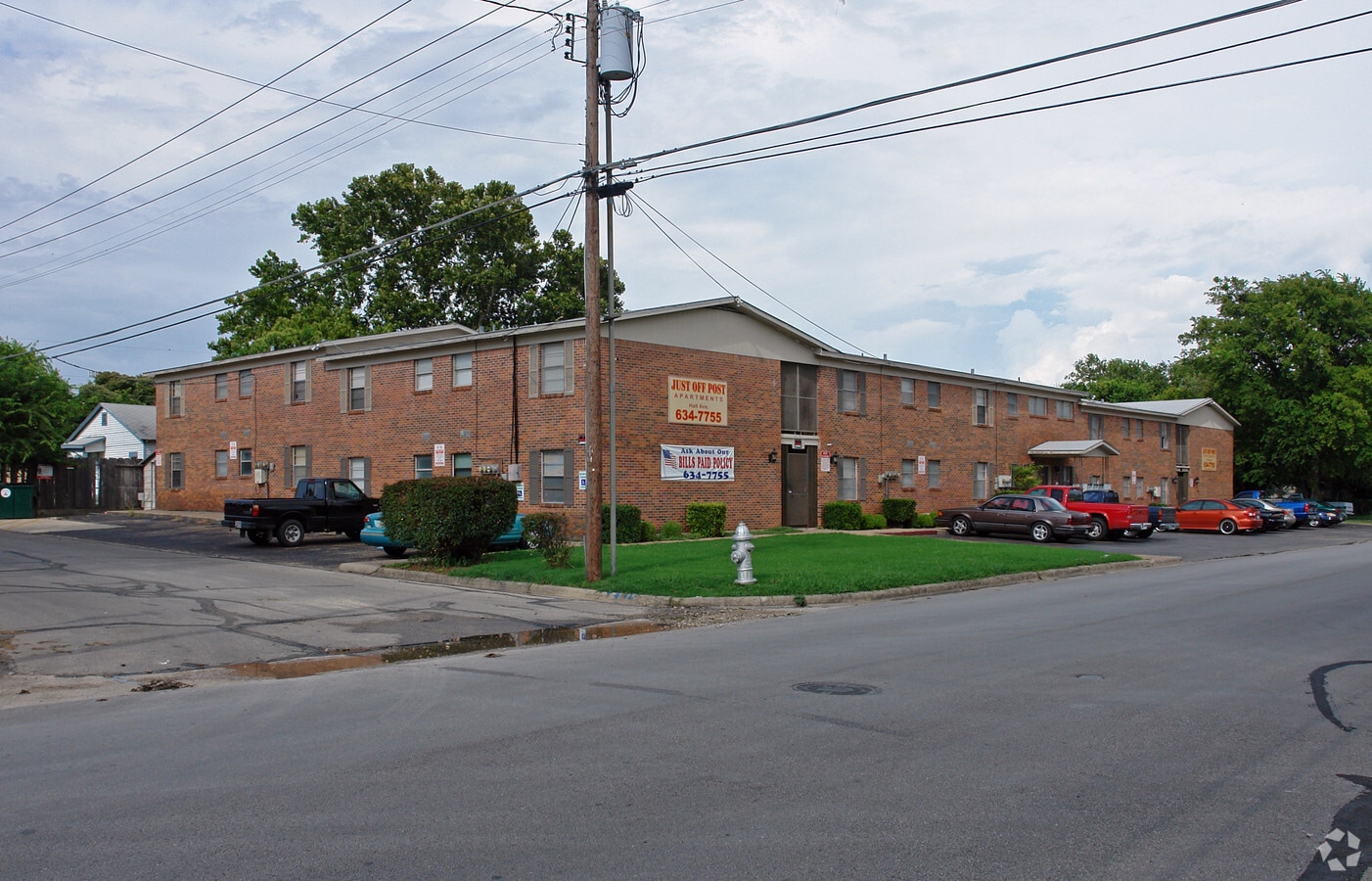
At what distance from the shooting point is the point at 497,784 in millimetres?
5777

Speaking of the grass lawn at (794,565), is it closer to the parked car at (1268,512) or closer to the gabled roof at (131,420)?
the parked car at (1268,512)

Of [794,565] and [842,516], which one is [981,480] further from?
[794,565]

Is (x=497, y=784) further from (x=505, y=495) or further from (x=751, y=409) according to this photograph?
(x=751, y=409)

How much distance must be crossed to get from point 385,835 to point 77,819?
1.70 m

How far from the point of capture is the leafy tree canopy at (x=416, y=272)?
177ft

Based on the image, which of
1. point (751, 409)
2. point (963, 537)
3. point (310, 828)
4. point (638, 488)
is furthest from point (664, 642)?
point (963, 537)

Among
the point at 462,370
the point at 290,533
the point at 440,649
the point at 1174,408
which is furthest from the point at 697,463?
the point at 1174,408

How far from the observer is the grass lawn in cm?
1675

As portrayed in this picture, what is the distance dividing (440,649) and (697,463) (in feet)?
58.7

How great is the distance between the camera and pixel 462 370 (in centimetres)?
3091

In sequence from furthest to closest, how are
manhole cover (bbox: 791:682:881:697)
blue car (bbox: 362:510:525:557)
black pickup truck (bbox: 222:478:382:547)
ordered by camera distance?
black pickup truck (bbox: 222:478:382:547), blue car (bbox: 362:510:525:557), manhole cover (bbox: 791:682:881:697)

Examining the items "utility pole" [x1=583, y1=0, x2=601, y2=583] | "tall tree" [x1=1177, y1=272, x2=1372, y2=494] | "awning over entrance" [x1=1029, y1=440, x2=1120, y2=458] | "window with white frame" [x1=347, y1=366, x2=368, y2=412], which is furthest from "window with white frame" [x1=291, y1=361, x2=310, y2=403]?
"tall tree" [x1=1177, y1=272, x2=1372, y2=494]

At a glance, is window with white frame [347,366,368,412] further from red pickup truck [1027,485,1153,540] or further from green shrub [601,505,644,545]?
red pickup truck [1027,485,1153,540]

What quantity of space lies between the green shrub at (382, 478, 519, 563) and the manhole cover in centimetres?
1222
